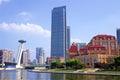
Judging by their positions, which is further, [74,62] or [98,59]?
[98,59]

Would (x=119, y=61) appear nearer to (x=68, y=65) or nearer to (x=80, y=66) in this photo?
(x=80, y=66)

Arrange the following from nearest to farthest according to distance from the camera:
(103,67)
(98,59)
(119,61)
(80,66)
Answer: (119,61) < (103,67) < (80,66) < (98,59)

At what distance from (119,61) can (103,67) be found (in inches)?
1105

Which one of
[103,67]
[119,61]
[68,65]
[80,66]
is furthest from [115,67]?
[68,65]

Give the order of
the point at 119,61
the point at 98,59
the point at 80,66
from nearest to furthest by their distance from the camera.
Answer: the point at 119,61, the point at 80,66, the point at 98,59

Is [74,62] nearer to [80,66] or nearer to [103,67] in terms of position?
[80,66]

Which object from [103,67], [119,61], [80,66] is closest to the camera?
[119,61]

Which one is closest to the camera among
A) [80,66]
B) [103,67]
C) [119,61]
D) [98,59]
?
[119,61]

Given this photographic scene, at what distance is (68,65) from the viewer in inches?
7520

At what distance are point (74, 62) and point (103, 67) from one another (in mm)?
23563

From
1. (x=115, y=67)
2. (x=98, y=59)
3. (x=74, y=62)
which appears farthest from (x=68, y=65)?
(x=115, y=67)

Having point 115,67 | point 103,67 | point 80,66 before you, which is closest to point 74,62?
point 80,66

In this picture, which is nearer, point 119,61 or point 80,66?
point 119,61

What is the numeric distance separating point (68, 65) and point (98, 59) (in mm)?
25664
